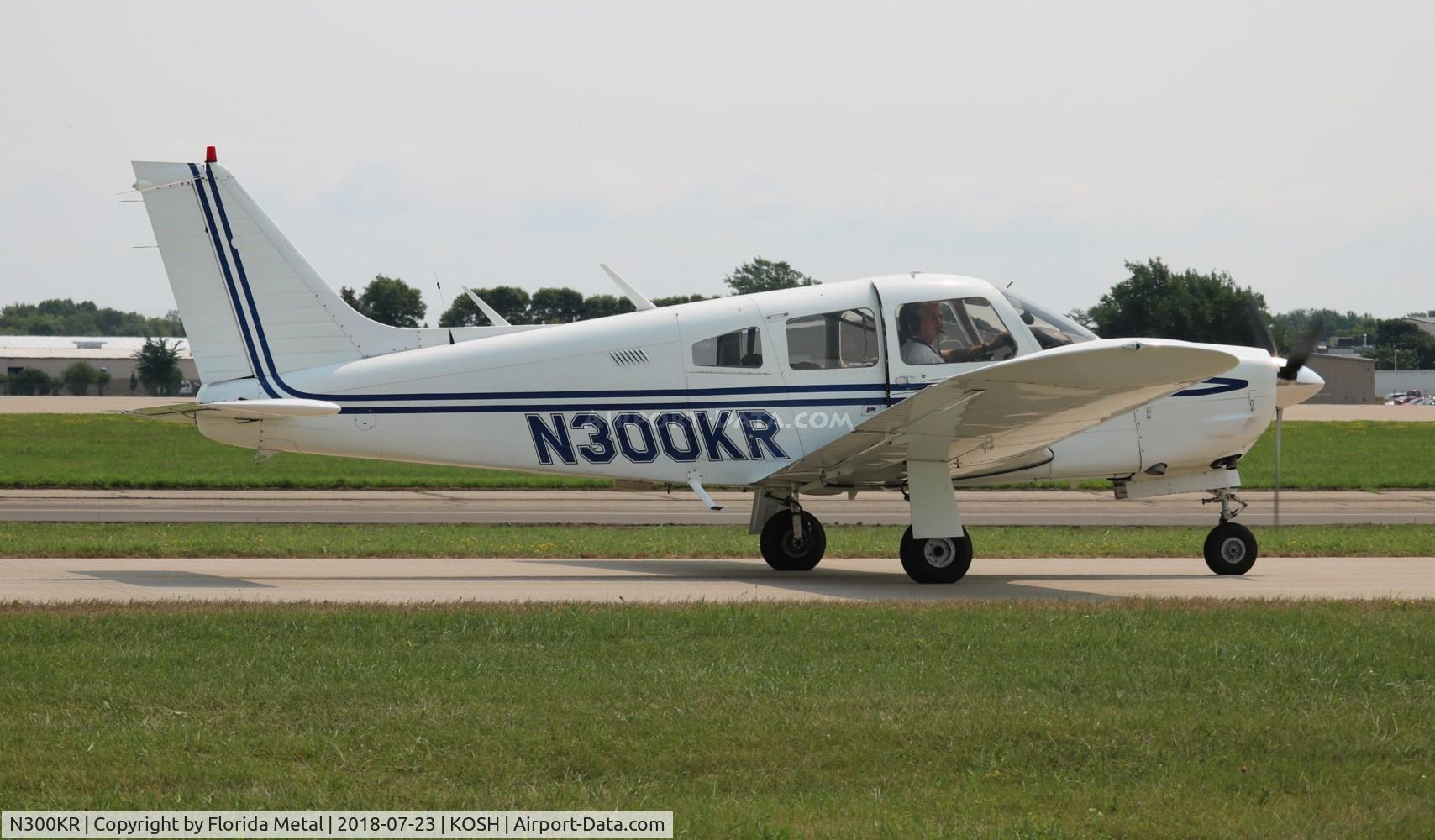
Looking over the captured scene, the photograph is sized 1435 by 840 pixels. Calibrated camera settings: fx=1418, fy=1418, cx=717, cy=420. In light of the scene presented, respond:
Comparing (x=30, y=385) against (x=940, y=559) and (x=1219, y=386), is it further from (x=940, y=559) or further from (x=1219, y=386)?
(x=1219, y=386)

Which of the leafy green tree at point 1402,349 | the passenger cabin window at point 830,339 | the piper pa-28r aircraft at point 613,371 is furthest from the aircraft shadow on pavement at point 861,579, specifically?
the leafy green tree at point 1402,349

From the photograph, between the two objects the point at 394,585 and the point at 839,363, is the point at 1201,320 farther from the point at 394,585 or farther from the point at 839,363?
the point at 394,585

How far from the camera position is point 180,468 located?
33500 mm

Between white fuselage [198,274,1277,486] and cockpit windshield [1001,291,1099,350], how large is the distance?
118 millimetres

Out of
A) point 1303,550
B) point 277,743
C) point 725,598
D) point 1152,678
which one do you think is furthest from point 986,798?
point 1303,550

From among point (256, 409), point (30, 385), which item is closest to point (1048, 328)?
point (256, 409)

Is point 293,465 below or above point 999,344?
below

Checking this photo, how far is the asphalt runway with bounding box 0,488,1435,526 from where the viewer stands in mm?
22062

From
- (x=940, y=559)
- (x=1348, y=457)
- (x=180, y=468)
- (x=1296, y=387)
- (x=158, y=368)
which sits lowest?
(x=1348, y=457)

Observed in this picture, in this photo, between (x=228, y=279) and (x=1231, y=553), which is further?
(x=1231, y=553)

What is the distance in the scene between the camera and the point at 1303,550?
1708 cm

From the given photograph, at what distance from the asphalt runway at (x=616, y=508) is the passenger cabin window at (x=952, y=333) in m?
8.50

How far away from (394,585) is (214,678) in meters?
5.01

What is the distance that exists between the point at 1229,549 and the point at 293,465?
1066 inches
